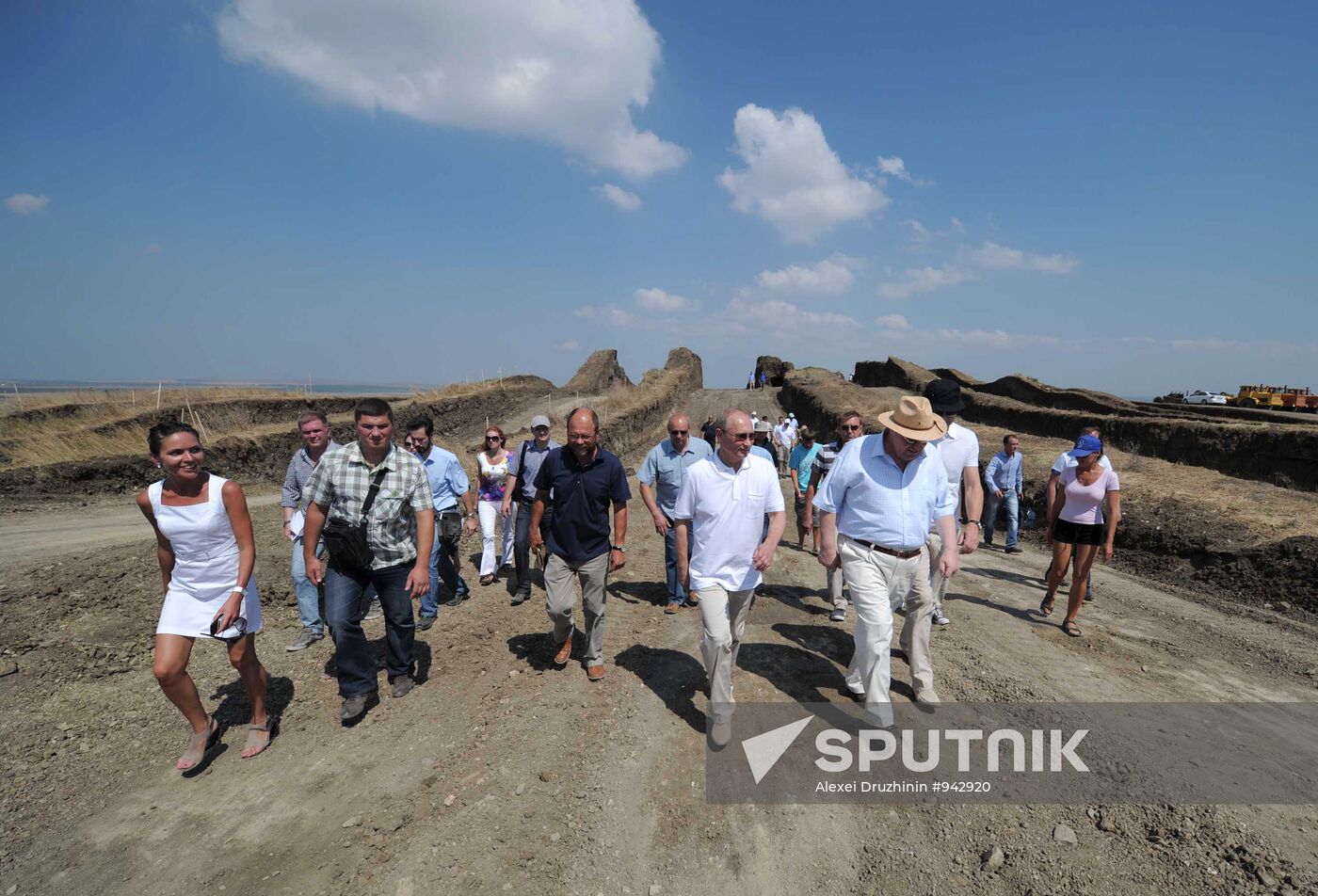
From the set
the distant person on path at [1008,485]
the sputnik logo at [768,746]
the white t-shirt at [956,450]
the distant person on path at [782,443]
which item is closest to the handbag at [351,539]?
the sputnik logo at [768,746]

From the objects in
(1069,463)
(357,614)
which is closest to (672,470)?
(357,614)

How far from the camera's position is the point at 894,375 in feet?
116

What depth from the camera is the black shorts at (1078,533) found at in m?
5.12

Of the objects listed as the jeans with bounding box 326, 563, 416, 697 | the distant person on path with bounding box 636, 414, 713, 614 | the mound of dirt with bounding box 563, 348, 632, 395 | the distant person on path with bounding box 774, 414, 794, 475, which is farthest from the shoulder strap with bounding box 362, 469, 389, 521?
the mound of dirt with bounding box 563, 348, 632, 395

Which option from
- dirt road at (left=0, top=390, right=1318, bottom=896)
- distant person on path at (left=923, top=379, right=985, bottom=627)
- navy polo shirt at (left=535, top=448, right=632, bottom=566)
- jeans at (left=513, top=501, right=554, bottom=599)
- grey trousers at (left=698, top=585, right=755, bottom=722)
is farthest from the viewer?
jeans at (left=513, top=501, right=554, bottom=599)

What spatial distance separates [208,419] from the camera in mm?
17781

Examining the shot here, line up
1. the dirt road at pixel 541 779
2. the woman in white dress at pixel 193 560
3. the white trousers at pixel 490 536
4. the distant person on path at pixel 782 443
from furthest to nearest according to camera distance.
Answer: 1. the distant person on path at pixel 782 443
2. the white trousers at pixel 490 536
3. the woman in white dress at pixel 193 560
4. the dirt road at pixel 541 779

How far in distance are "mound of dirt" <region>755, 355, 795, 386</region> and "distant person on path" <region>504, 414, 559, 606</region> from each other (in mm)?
41170

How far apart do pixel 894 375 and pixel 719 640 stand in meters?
35.4

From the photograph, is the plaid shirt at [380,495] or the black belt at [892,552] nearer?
the black belt at [892,552]

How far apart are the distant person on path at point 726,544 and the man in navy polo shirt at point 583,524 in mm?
919

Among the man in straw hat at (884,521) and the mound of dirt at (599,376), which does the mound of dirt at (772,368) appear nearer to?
the mound of dirt at (599,376)

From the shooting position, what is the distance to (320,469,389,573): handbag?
11.8 ft

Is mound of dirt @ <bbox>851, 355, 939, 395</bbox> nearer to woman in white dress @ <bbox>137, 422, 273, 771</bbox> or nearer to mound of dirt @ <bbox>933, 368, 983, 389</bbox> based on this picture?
mound of dirt @ <bbox>933, 368, 983, 389</bbox>
